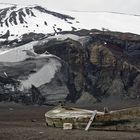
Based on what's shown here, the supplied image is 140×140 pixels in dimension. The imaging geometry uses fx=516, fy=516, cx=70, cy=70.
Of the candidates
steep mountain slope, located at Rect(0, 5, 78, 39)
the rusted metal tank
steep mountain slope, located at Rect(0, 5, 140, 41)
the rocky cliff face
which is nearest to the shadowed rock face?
the rocky cliff face

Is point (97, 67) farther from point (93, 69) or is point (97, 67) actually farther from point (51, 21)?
point (51, 21)

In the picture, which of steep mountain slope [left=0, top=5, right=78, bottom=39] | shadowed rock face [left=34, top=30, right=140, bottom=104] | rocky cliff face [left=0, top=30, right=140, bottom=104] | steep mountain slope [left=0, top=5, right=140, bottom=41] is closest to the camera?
rocky cliff face [left=0, top=30, right=140, bottom=104]

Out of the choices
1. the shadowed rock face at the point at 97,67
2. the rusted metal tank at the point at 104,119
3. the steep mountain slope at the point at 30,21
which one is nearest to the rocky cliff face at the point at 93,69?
the shadowed rock face at the point at 97,67

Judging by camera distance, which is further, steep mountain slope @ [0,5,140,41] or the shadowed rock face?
steep mountain slope @ [0,5,140,41]

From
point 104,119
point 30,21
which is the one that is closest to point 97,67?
point 30,21

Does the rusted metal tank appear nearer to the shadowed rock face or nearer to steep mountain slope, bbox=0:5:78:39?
the shadowed rock face

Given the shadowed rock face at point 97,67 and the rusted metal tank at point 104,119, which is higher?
the rusted metal tank at point 104,119

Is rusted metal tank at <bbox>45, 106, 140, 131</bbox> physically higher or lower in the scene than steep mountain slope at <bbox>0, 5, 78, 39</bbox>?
higher

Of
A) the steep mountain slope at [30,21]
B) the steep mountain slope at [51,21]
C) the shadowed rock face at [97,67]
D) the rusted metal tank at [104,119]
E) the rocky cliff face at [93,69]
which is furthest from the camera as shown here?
the steep mountain slope at [51,21]

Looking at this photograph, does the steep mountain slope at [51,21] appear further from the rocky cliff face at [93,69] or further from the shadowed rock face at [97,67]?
the shadowed rock face at [97,67]

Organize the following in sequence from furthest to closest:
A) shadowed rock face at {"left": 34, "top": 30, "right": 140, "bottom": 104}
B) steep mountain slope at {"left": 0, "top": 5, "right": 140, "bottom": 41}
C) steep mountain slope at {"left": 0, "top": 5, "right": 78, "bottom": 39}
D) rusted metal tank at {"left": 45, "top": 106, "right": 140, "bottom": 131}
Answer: steep mountain slope at {"left": 0, "top": 5, "right": 140, "bottom": 41}, steep mountain slope at {"left": 0, "top": 5, "right": 78, "bottom": 39}, shadowed rock face at {"left": 34, "top": 30, "right": 140, "bottom": 104}, rusted metal tank at {"left": 45, "top": 106, "right": 140, "bottom": 131}

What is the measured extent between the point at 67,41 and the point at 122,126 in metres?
31.2

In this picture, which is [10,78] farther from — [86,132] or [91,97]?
[86,132]

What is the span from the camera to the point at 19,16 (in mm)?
83812
